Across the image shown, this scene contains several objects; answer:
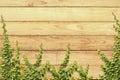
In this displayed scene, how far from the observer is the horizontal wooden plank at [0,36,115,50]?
122 inches

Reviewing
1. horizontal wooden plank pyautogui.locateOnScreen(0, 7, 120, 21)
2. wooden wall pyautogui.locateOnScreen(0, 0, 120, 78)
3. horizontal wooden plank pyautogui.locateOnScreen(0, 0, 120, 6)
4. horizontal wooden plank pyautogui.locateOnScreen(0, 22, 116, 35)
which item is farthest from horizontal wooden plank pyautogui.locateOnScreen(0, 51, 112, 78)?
horizontal wooden plank pyautogui.locateOnScreen(0, 0, 120, 6)

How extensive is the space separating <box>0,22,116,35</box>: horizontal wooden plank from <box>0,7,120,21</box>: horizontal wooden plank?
5 centimetres

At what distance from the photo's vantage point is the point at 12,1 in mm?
3084

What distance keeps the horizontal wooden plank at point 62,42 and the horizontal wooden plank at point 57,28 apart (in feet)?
0.15

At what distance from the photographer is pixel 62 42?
10.2ft

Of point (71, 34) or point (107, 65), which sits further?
point (71, 34)

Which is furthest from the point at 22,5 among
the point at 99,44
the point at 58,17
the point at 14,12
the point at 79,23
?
the point at 99,44

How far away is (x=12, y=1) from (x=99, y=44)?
913 mm

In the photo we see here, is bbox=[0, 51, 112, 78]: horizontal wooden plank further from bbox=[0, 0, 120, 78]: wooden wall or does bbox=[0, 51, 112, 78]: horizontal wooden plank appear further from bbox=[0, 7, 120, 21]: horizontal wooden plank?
bbox=[0, 7, 120, 21]: horizontal wooden plank

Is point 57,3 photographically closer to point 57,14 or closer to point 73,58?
point 57,14

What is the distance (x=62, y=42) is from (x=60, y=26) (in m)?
0.15

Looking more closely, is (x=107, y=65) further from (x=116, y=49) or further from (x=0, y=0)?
(x=0, y=0)

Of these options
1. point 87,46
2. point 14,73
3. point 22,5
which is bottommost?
point 14,73

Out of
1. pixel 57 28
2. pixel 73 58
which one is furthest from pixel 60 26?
pixel 73 58
